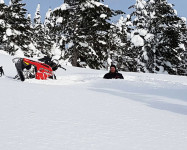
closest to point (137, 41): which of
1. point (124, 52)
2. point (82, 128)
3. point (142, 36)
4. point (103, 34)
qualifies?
point (142, 36)

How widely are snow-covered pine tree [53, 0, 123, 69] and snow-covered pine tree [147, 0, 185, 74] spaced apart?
19.9 ft

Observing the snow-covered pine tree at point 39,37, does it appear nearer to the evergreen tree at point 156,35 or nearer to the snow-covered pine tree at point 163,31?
the evergreen tree at point 156,35

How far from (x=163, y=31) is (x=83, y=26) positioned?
8.28 m

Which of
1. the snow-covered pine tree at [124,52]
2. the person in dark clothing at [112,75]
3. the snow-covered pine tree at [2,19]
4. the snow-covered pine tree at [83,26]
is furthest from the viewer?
the snow-covered pine tree at [124,52]

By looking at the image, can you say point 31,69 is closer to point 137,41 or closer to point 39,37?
point 137,41

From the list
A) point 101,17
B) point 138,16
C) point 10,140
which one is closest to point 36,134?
point 10,140

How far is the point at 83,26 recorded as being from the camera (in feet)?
62.1

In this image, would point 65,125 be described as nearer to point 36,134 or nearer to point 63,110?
point 36,134

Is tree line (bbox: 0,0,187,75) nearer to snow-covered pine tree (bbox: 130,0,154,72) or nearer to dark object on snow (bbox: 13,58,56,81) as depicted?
snow-covered pine tree (bbox: 130,0,154,72)

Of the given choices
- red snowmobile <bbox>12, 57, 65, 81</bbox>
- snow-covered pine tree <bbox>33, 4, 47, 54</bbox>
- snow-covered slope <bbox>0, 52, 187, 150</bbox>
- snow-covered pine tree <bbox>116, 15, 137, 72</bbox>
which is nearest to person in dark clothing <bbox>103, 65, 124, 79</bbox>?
red snowmobile <bbox>12, 57, 65, 81</bbox>

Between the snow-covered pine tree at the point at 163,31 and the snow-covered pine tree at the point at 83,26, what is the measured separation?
19.9 ft

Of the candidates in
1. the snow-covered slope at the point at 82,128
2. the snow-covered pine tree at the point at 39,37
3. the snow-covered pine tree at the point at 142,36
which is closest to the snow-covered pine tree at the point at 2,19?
the snow-covered pine tree at the point at 142,36

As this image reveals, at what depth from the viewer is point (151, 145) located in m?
A: 2.09

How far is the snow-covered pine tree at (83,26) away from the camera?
17.5 metres
